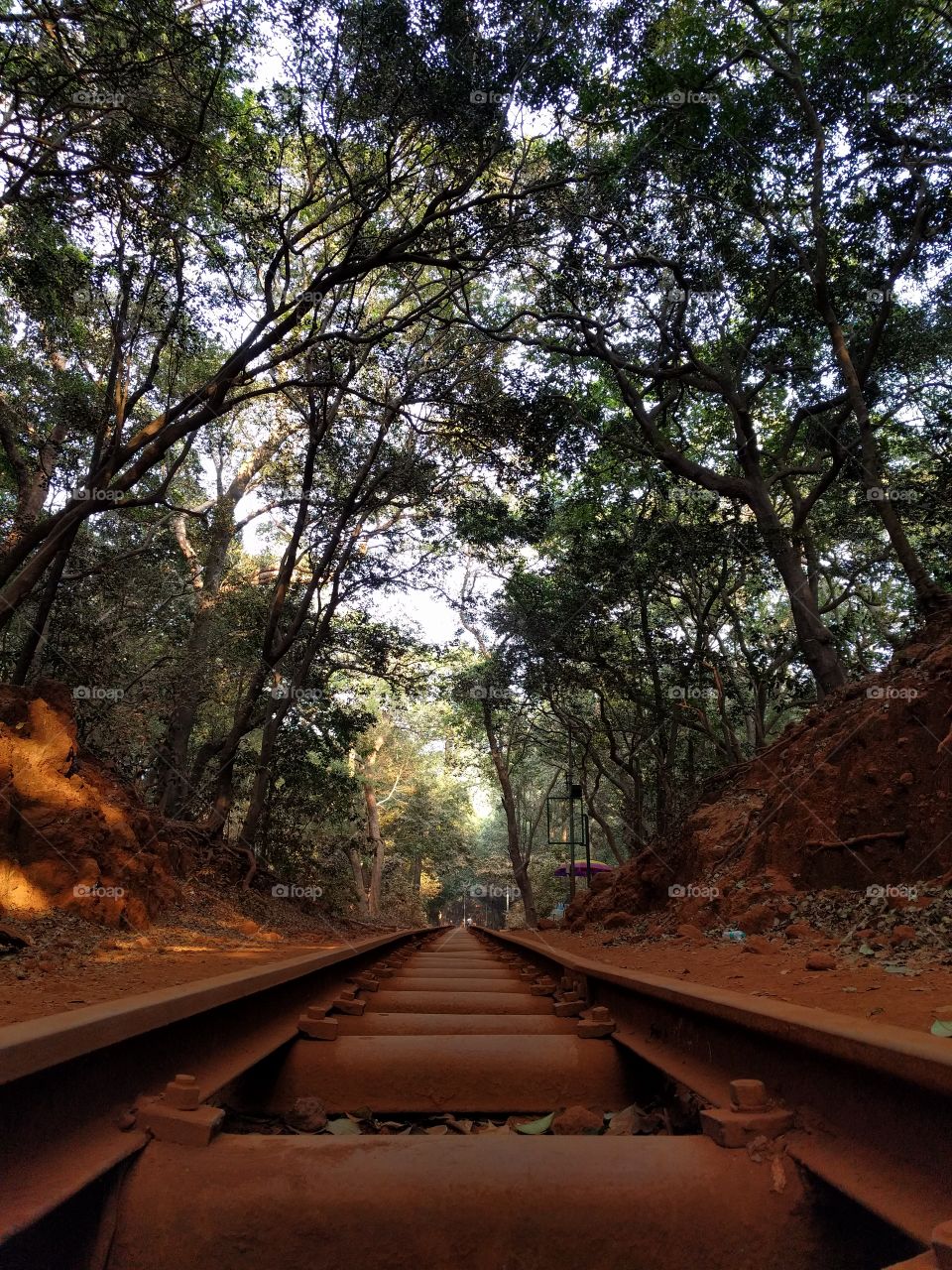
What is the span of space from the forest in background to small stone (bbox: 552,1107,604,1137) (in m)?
7.23

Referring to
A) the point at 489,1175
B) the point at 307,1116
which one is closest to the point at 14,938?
the point at 307,1116

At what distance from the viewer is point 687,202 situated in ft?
34.7

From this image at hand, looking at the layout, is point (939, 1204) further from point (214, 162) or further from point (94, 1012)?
point (214, 162)

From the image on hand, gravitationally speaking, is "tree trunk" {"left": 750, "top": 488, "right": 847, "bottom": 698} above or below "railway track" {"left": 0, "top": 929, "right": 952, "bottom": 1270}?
above

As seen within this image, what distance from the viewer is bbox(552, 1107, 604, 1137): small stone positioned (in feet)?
6.10

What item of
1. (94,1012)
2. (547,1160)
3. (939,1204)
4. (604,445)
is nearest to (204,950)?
(94,1012)

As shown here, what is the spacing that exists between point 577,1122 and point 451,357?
1237 centimetres

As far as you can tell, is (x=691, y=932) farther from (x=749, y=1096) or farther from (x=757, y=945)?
(x=749, y=1096)

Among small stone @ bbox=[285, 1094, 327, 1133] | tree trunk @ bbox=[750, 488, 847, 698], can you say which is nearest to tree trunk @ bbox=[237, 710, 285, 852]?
tree trunk @ bbox=[750, 488, 847, 698]

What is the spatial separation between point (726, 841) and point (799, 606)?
147 inches

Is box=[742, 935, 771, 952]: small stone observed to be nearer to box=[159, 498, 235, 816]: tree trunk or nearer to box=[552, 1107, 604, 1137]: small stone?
box=[552, 1107, 604, 1137]: small stone

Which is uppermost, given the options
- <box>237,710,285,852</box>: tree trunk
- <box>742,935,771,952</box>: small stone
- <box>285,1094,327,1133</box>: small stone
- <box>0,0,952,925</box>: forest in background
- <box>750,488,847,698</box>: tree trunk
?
<box>0,0,952,925</box>: forest in background

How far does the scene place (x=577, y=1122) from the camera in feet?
6.15

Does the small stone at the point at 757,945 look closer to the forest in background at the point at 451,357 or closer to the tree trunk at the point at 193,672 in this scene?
the forest in background at the point at 451,357
